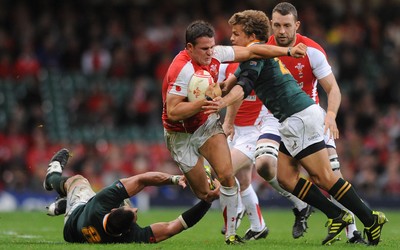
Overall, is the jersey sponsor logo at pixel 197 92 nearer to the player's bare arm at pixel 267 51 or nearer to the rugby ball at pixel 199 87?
the rugby ball at pixel 199 87

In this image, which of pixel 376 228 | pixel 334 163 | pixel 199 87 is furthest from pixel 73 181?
pixel 376 228

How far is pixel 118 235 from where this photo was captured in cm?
1075

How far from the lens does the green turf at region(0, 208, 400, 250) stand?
10742 millimetres

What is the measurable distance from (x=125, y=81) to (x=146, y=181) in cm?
1178

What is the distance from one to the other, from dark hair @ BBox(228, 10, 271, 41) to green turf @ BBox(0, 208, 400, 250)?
2359 millimetres

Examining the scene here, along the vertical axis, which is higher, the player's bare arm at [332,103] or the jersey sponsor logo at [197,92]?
the jersey sponsor logo at [197,92]

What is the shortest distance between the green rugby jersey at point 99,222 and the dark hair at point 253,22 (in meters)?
2.26

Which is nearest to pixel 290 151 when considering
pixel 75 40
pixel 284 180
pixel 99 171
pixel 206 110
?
pixel 284 180

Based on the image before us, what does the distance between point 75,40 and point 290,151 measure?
13284 mm

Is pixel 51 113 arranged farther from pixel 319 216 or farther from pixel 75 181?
pixel 75 181

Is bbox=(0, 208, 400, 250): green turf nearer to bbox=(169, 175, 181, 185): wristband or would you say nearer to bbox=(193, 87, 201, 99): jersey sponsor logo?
bbox=(169, 175, 181, 185): wristband

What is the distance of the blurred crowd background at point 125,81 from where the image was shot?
68.1 feet

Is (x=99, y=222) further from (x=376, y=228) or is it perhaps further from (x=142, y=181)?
(x=376, y=228)

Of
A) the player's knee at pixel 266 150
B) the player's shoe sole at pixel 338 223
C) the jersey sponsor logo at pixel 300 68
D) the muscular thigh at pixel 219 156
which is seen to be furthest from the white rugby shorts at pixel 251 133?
the player's shoe sole at pixel 338 223
